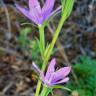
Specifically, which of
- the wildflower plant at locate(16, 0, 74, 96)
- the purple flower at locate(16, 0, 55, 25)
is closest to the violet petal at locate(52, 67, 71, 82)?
the wildflower plant at locate(16, 0, 74, 96)

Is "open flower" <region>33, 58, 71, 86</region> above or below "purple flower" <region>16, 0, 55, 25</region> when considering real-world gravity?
below

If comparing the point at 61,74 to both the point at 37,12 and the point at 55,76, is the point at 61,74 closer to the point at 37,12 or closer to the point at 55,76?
the point at 55,76

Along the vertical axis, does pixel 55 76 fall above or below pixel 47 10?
below

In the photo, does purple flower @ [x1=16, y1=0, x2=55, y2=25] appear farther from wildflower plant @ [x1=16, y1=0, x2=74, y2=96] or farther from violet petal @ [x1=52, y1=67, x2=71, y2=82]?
violet petal @ [x1=52, y1=67, x2=71, y2=82]

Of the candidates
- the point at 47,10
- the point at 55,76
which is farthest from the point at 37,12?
the point at 55,76

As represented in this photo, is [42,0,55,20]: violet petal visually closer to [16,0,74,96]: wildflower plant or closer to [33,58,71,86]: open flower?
[16,0,74,96]: wildflower plant

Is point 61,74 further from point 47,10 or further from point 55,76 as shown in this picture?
point 47,10

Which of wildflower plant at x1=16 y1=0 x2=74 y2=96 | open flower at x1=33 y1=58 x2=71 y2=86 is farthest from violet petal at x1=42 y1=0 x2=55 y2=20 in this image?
open flower at x1=33 y1=58 x2=71 y2=86

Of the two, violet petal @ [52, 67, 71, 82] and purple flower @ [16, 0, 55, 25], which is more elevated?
purple flower @ [16, 0, 55, 25]

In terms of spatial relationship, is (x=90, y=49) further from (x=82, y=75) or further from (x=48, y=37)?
(x=82, y=75)

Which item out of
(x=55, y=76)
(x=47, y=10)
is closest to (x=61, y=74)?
(x=55, y=76)

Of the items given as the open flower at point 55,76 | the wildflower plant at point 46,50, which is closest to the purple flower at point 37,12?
the wildflower plant at point 46,50
